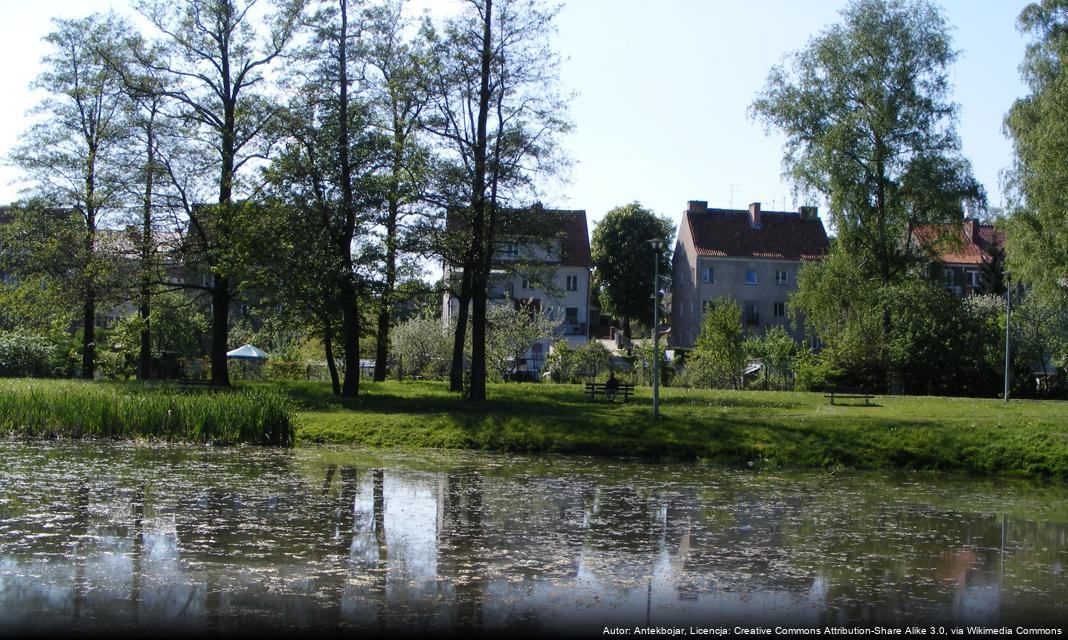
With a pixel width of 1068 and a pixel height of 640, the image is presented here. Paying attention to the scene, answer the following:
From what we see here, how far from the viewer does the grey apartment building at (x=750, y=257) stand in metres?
72.6

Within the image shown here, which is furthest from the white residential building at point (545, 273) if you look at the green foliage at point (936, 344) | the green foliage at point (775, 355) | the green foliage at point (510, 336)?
the green foliage at point (936, 344)

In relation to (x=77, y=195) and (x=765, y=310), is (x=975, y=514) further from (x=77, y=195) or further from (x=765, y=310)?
(x=765, y=310)

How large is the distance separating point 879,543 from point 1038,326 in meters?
39.5

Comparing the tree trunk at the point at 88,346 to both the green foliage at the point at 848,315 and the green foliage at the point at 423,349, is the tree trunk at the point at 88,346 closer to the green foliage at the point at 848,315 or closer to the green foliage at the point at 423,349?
the green foliage at the point at 423,349

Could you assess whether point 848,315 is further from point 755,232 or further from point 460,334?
point 755,232

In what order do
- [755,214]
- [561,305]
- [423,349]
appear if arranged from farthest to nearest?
[755,214] < [561,305] < [423,349]

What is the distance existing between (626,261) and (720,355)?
115ft

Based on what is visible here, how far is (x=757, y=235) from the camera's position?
243 ft

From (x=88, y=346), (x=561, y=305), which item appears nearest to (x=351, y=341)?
(x=88, y=346)

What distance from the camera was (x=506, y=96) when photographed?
110 feet

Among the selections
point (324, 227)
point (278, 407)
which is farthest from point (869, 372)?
point (278, 407)

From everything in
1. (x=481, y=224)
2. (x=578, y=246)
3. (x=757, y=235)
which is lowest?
(x=481, y=224)

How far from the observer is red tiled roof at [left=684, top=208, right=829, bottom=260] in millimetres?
72875

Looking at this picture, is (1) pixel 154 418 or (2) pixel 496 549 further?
(1) pixel 154 418
